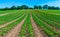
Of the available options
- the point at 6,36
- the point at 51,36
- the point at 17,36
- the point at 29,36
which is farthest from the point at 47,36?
the point at 6,36

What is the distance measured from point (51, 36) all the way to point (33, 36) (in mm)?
1501

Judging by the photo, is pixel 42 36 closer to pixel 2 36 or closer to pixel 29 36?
pixel 29 36

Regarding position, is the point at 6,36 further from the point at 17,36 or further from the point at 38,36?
the point at 38,36

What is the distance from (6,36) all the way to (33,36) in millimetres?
2315

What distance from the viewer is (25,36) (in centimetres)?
1470

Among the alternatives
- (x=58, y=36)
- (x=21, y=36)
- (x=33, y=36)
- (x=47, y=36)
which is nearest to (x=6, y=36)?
(x=21, y=36)

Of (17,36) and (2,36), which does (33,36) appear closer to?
(17,36)

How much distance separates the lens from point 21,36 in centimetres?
1465

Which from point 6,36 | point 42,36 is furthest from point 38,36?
point 6,36

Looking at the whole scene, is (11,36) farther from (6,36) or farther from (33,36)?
(33,36)

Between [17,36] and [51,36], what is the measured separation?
A: 9.38ft

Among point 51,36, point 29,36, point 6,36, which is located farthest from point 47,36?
point 6,36

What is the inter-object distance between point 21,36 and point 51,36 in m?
2.50

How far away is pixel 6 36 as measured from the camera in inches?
589
